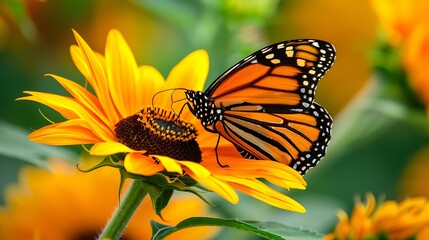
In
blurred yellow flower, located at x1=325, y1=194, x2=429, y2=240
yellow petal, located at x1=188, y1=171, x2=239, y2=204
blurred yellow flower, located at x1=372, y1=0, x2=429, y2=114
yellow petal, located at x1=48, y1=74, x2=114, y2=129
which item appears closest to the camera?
yellow petal, located at x1=188, y1=171, x2=239, y2=204

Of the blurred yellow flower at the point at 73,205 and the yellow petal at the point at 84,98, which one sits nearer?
the yellow petal at the point at 84,98

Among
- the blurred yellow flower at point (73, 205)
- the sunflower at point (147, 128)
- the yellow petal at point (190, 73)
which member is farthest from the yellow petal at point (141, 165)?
the blurred yellow flower at point (73, 205)

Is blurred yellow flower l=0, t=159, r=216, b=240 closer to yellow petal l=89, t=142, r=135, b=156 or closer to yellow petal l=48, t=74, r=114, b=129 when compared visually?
yellow petal l=48, t=74, r=114, b=129

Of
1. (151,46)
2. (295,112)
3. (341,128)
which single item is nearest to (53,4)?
(151,46)

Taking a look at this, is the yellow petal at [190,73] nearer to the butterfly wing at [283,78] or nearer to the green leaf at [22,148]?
the butterfly wing at [283,78]

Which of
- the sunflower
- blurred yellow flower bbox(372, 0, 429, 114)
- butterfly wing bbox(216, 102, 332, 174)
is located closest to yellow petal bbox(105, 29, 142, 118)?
the sunflower

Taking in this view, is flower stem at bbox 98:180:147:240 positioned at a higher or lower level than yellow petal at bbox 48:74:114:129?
lower

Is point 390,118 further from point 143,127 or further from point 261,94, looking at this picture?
point 143,127
